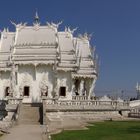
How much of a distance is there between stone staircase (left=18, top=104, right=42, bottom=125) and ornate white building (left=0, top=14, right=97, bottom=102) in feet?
20.5

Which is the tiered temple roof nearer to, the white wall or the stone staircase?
the white wall

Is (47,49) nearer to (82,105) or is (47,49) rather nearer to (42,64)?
(42,64)

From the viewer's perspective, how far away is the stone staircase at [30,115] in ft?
92.2

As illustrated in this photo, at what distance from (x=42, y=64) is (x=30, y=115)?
1085cm

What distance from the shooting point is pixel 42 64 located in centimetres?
4003

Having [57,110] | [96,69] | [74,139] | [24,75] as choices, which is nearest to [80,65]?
[96,69]

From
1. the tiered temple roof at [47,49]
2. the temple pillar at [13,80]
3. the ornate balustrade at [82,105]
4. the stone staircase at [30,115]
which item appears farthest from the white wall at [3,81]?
the stone staircase at [30,115]

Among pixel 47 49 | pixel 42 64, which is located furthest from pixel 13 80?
pixel 47 49

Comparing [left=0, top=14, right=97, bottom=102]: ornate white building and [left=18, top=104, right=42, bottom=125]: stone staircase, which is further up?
[left=0, top=14, right=97, bottom=102]: ornate white building

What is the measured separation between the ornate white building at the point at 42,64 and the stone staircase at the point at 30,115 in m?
6.25

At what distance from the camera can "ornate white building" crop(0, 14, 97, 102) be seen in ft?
130

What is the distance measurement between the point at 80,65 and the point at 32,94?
20.3ft

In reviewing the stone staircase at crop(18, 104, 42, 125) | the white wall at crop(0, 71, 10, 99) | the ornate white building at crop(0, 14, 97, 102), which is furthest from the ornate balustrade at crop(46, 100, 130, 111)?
the white wall at crop(0, 71, 10, 99)

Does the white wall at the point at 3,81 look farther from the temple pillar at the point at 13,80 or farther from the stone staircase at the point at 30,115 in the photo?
the stone staircase at the point at 30,115
